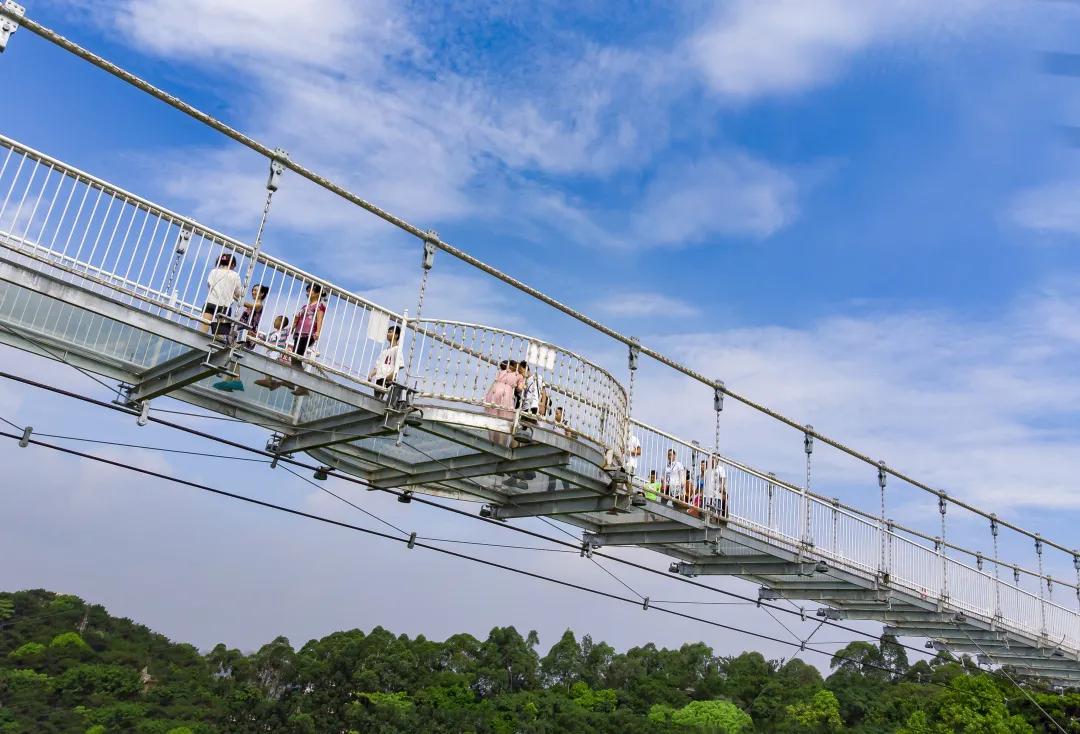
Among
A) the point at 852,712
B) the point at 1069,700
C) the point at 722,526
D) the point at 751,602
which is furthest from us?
the point at 852,712

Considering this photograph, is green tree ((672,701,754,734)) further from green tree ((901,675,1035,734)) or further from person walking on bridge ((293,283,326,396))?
person walking on bridge ((293,283,326,396))

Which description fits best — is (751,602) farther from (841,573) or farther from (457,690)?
(457,690)

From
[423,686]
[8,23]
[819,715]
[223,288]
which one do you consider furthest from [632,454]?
[423,686]

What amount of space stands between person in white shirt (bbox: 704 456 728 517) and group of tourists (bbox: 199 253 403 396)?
6.77 metres

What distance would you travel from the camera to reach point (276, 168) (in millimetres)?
12211

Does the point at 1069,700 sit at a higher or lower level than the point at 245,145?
lower

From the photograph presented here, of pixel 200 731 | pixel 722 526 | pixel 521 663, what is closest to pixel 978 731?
pixel 722 526

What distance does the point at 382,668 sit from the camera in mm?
90000

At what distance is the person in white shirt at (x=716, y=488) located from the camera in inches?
661

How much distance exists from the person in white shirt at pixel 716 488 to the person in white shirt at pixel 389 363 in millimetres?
6674

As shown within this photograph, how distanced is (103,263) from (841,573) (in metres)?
15.2

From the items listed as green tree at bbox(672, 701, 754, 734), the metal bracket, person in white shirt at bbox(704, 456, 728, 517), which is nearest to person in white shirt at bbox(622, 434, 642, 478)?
person in white shirt at bbox(704, 456, 728, 517)

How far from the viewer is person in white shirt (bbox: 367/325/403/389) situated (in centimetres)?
1282

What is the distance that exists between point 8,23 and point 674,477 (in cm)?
1224
